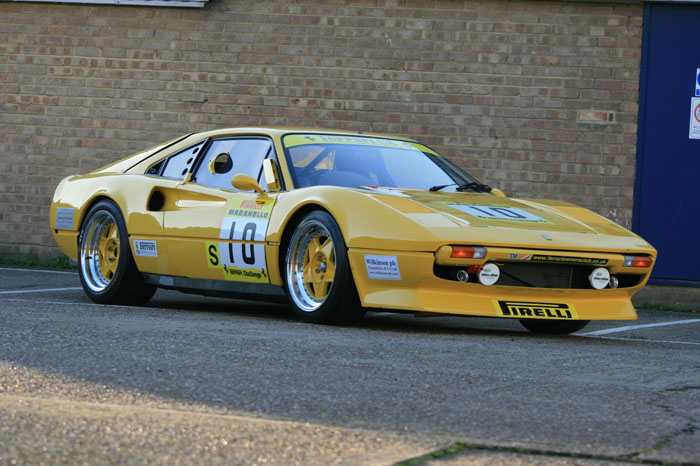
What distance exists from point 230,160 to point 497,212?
1.87m

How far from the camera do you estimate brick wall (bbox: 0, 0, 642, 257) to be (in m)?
10.8

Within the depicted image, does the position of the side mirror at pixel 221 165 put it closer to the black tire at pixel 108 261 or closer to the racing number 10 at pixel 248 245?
the racing number 10 at pixel 248 245

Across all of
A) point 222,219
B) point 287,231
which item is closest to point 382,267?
point 287,231

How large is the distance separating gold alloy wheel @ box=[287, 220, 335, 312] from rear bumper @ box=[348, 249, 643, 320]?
0.29 meters

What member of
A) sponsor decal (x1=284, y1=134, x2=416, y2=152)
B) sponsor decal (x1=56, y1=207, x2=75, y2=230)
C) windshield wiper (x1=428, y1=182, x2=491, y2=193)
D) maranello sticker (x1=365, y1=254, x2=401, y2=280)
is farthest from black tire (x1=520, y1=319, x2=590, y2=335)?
sponsor decal (x1=56, y1=207, x2=75, y2=230)

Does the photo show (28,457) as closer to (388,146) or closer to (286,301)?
(286,301)

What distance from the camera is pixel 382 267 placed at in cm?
564

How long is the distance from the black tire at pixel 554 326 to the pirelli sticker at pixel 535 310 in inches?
22.8

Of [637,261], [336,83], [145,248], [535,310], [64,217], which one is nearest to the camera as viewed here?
[535,310]

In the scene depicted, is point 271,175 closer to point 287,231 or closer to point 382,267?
point 287,231

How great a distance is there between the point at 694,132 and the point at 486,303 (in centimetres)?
570

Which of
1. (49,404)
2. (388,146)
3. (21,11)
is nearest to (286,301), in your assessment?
(388,146)

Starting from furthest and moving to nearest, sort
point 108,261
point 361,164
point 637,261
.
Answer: point 108,261
point 361,164
point 637,261

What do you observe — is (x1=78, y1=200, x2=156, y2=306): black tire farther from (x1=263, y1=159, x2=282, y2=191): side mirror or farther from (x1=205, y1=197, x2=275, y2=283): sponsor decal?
(x1=263, y1=159, x2=282, y2=191): side mirror
